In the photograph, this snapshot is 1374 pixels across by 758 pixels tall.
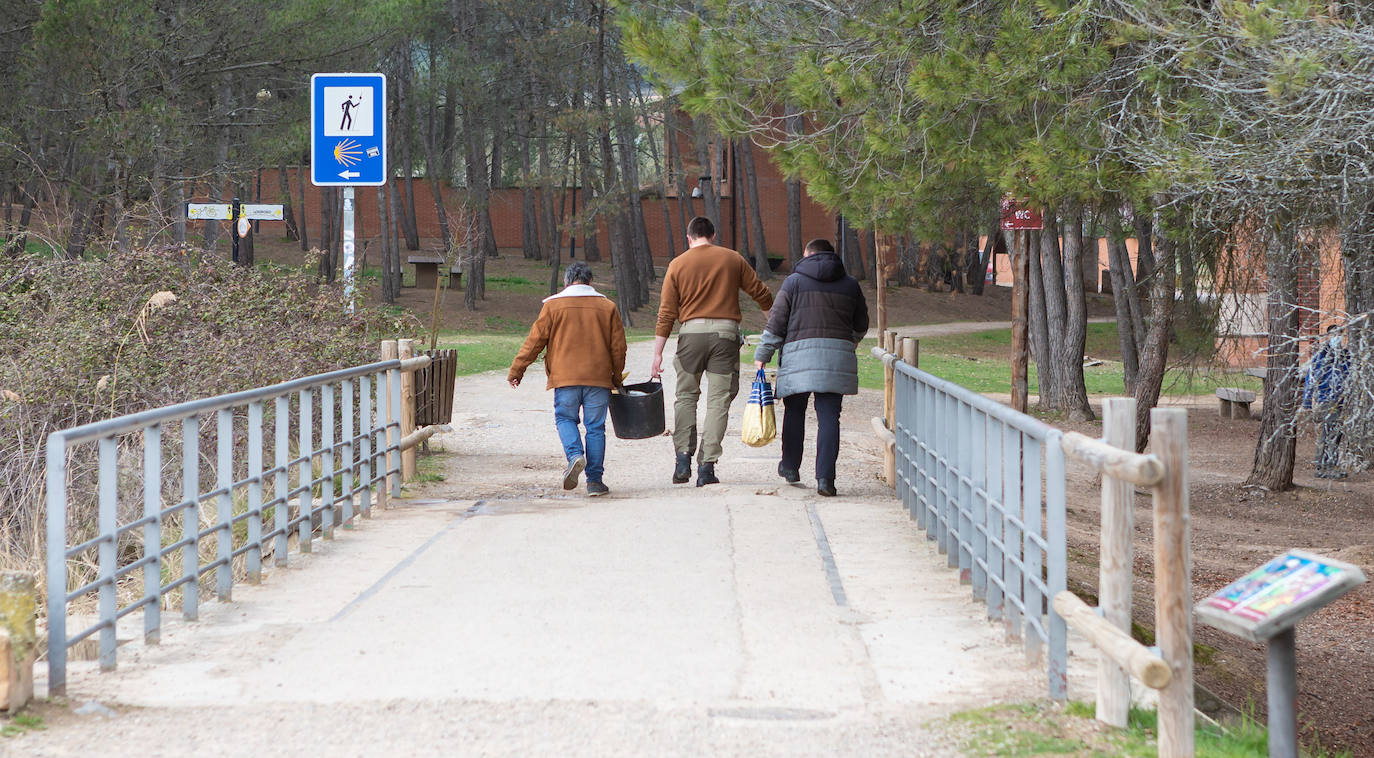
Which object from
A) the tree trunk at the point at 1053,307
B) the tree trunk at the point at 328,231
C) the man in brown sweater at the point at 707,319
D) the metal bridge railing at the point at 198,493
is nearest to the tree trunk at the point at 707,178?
the tree trunk at the point at 328,231

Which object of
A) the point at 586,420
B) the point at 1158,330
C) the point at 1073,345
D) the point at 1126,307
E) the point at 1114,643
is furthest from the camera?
the point at 1126,307

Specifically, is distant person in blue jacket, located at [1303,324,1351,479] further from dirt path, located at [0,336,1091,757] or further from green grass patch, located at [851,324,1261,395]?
dirt path, located at [0,336,1091,757]

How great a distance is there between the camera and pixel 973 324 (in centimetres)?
4419

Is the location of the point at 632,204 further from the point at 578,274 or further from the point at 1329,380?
the point at 578,274

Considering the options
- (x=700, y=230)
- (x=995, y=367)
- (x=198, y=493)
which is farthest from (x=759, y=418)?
(x=995, y=367)

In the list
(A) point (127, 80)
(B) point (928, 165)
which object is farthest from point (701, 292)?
(A) point (127, 80)

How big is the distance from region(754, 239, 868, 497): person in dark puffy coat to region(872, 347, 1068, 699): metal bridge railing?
40.1 inches

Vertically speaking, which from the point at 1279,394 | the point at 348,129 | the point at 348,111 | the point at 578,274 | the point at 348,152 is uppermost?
the point at 348,111

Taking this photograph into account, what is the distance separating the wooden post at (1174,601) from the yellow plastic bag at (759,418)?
560 cm

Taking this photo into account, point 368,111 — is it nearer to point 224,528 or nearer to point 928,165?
point 928,165

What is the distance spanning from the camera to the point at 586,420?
31.5ft

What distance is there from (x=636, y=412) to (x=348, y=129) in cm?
285

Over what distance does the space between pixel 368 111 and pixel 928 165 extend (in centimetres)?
400

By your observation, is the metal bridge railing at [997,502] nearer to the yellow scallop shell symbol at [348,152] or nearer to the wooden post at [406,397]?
the wooden post at [406,397]
